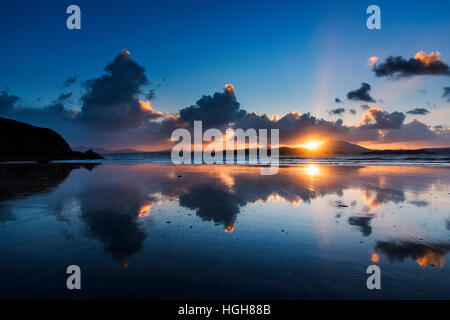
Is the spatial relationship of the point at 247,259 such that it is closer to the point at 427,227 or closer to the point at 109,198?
the point at 427,227

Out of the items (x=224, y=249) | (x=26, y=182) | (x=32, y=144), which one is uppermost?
(x=32, y=144)

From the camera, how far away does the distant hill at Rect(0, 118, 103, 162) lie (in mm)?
71312

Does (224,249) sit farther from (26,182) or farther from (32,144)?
(32,144)

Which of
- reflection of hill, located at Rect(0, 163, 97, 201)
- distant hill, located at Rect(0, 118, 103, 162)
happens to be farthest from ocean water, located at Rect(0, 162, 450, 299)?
distant hill, located at Rect(0, 118, 103, 162)

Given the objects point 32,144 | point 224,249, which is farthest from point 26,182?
point 32,144

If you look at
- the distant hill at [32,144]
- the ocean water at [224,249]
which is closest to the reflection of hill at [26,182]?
the ocean water at [224,249]

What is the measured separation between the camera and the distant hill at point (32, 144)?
71.3 meters

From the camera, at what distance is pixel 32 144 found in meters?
77.5

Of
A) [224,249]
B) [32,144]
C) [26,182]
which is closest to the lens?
[224,249]

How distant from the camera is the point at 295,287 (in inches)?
165

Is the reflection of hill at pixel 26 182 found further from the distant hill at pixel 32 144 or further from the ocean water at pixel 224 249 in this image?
the distant hill at pixel 32 144

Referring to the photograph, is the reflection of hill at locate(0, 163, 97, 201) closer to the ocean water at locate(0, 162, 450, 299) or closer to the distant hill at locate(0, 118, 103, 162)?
the ocean water at locate(0, 162, 450, 299)

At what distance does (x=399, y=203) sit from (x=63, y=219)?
609 inches

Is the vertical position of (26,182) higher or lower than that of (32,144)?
lower
